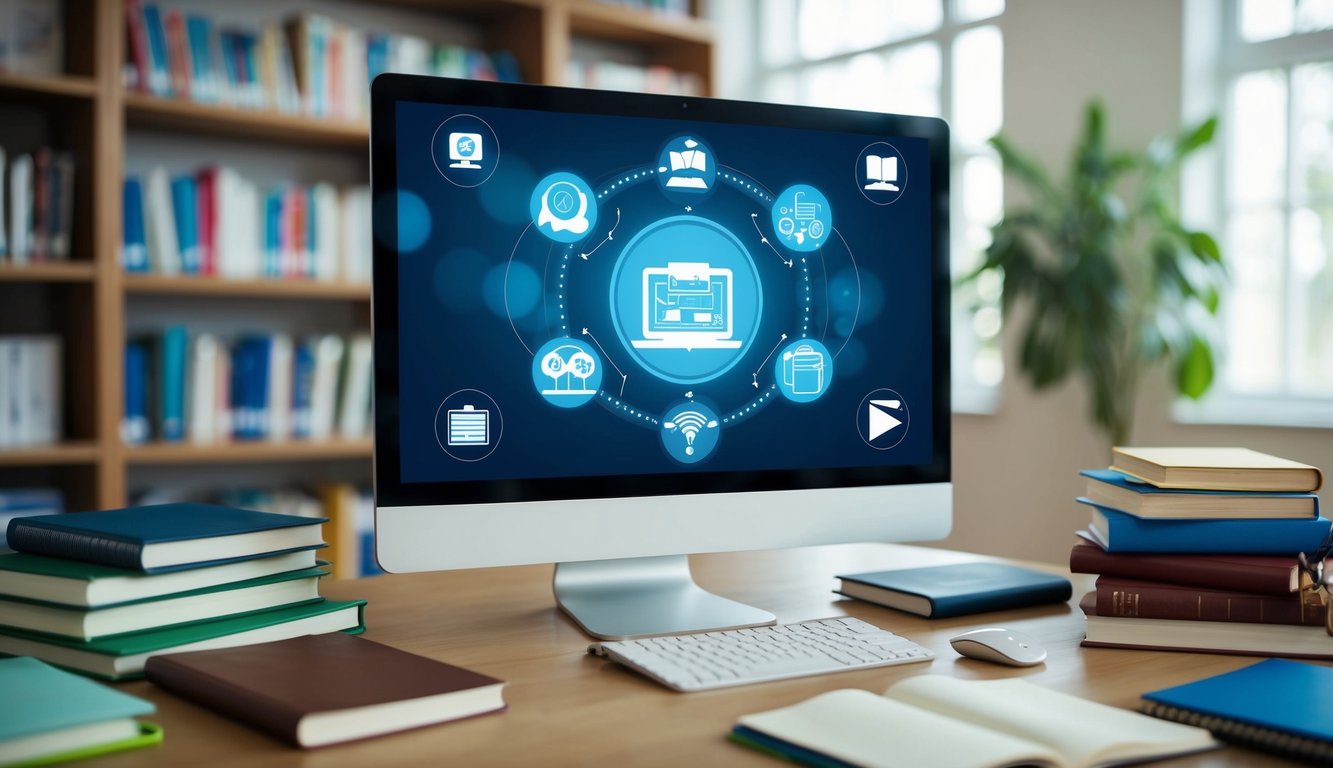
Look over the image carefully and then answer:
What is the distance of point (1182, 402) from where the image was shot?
3.38 m

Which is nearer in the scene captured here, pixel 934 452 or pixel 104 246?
pixel 934 452

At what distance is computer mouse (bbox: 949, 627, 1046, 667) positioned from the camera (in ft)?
3.17

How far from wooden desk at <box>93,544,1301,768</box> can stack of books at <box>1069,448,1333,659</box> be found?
36mm

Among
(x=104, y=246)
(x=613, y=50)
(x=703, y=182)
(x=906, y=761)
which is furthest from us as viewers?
(x=613, y=50)

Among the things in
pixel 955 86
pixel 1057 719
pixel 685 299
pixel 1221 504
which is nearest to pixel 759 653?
pixel 1057 719

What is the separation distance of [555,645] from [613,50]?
339 centimetres

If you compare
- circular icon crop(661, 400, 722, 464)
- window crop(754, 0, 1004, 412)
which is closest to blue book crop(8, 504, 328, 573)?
circular icon crop(661, 400, 722, 464)

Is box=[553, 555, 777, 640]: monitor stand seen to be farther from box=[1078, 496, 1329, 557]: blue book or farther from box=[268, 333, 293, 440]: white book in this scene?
box=[268, 333, 293, 440]: white book

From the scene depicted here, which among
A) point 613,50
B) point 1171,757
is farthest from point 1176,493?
point 613,50

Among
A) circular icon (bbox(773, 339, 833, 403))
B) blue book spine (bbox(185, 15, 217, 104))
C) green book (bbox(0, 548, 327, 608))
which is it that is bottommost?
green book (bbox(0, 548, 327, 608))

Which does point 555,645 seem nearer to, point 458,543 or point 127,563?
point 458,543

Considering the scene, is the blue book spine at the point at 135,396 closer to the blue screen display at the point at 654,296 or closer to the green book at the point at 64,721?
the blue screen display at the point at 654,296

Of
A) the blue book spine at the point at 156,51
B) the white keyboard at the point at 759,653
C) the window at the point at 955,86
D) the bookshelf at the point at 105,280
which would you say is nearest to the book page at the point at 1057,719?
the white keyboard at the point at 759,653

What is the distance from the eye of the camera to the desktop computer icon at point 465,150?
1081mm
